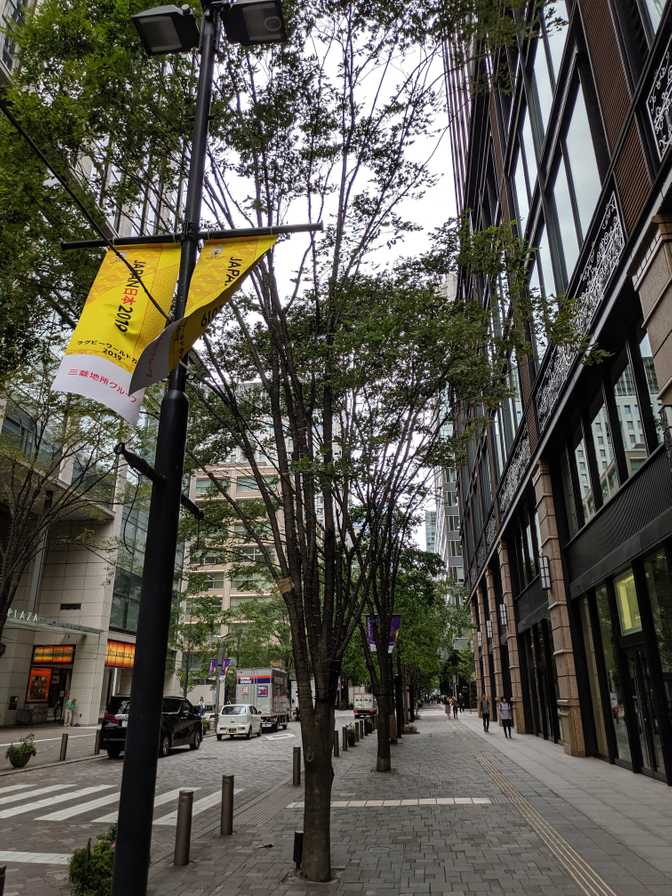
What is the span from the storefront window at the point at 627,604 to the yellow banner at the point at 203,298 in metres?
11.1

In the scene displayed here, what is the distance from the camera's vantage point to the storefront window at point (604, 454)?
13699mm

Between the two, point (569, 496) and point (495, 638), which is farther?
point (495, 638)

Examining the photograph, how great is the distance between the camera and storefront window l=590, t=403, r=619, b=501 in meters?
13.7

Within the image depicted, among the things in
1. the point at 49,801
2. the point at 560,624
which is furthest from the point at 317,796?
the point at 560,624

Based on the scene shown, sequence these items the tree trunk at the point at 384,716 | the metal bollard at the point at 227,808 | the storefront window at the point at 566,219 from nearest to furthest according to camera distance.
Result: the metal bollard at the point at 227,808 < the storefront window at the point at 566,219 < the tree trunk at the point at 384,716

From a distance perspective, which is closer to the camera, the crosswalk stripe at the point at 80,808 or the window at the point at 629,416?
the crosswalk stripe at the point at 80,808

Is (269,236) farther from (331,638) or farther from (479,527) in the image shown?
(479,527)

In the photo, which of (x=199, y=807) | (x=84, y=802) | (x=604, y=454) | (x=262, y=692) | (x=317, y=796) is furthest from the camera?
(x=262, y=692)

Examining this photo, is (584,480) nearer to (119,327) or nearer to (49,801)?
(49,801)

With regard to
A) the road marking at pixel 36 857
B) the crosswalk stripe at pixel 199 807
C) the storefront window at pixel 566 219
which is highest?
the storefront window at pixel 566 219

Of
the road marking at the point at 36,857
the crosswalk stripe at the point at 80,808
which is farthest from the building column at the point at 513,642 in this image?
the road marking at the point at 36,857

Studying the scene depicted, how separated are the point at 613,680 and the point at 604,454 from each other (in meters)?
5.17

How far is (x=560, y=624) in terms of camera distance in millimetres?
17625

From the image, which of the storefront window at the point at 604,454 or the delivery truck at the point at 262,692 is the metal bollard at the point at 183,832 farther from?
the delivery truck at the point at 262,692
